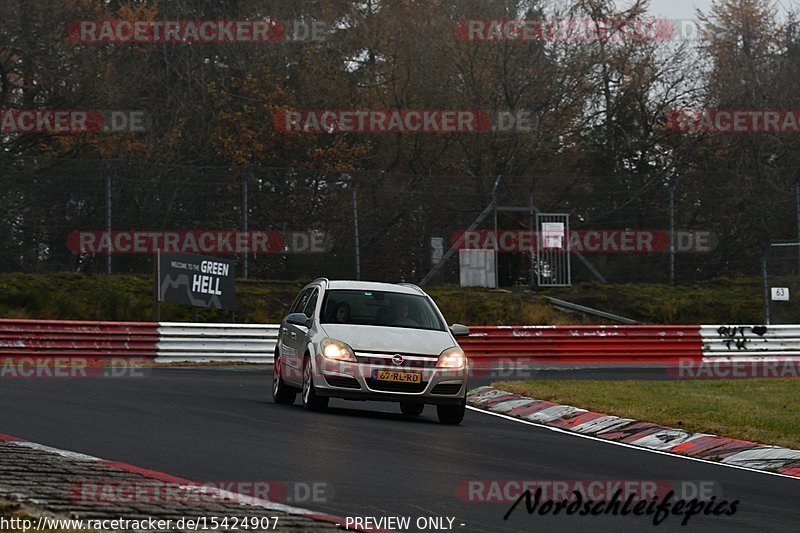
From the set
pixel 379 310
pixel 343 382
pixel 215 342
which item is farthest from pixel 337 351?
pixel 215 342

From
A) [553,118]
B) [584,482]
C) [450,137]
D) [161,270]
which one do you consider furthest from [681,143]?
[584,482]

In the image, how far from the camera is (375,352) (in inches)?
595

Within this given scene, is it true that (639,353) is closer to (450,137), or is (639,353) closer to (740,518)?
(450,137)

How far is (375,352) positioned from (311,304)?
1.92 metres

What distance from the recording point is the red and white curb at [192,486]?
784cm

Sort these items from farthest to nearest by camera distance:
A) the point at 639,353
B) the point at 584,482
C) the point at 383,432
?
the point at 639,353 < the point at 383,432 < the point at 584,482

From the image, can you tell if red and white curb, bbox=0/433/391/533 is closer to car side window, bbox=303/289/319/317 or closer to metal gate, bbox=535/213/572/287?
car side window, bbox=303/289/319/317

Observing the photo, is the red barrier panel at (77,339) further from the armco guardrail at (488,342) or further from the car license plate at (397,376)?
the car license plate at (397,376)

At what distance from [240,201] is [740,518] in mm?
21645

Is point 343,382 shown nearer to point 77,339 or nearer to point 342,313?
point 342,313

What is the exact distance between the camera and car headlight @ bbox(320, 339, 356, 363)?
1509cm

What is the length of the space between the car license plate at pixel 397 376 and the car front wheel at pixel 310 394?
78 cm

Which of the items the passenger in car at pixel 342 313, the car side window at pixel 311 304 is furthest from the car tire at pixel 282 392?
the passenger in car at pixel 342 313

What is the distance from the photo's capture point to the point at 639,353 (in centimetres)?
2897
